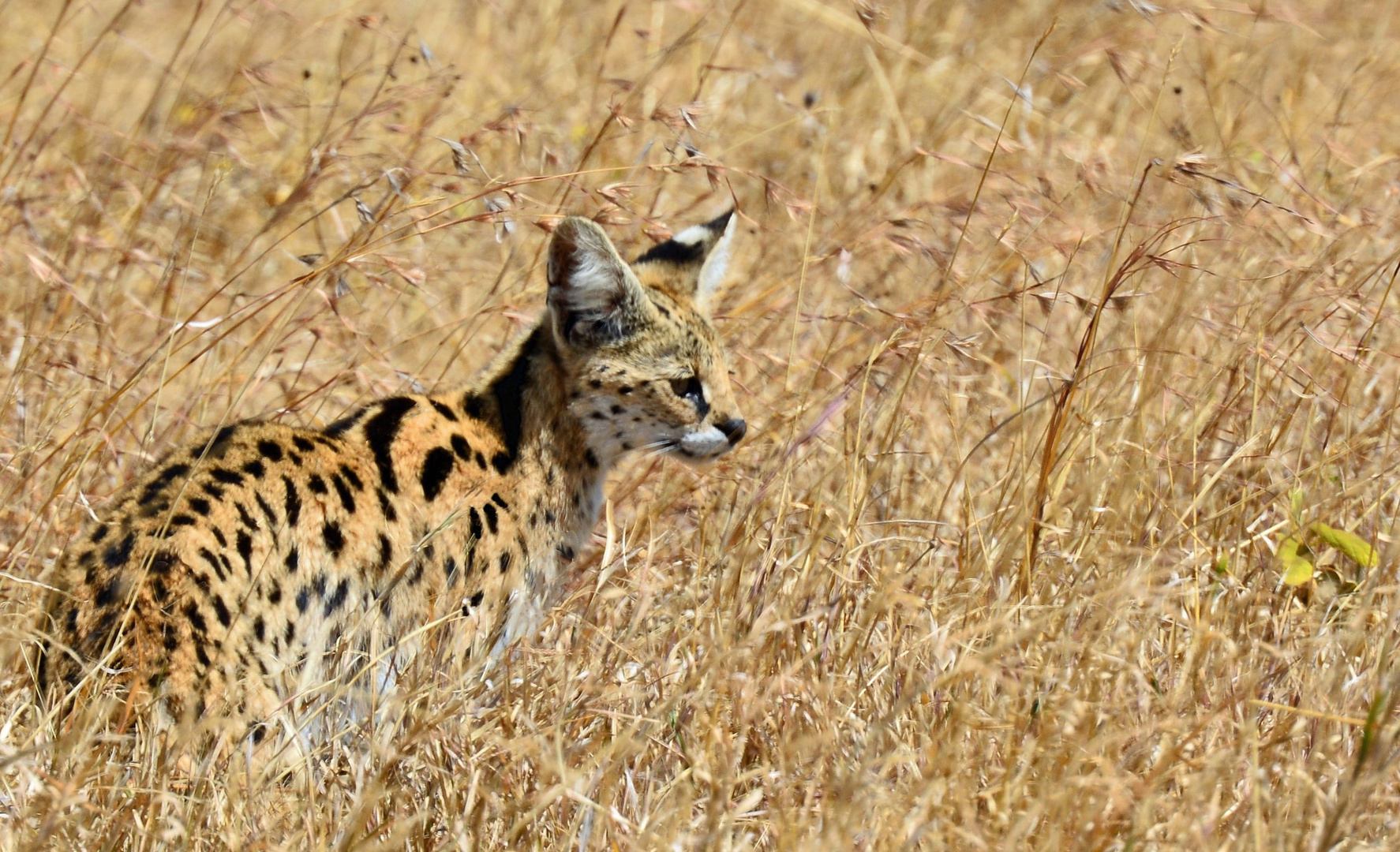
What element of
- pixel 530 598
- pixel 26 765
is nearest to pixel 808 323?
pixel 530 598

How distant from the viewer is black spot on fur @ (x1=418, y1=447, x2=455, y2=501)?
3.50 metres

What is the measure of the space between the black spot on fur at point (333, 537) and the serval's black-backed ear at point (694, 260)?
123cm

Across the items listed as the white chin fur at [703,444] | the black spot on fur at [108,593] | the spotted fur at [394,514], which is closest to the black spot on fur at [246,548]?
the spotted fur at [394,514]

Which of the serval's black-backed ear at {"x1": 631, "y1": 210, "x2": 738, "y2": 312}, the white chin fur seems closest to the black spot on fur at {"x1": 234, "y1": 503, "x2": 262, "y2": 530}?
the white chin fur

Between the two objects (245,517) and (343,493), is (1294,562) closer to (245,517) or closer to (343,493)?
(343,493)

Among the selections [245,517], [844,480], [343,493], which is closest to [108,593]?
[245,517]

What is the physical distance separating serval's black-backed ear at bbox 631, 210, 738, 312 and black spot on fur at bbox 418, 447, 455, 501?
86 cm

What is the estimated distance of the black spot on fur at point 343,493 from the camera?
10.7ft

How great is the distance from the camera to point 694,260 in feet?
13.9

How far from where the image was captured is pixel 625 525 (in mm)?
3852

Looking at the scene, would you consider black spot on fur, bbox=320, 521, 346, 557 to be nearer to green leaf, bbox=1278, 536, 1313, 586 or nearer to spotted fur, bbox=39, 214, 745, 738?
spotted fur, bbox=39, 214, 745, 738

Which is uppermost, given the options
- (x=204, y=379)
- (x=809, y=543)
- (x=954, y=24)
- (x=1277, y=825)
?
(x=954, y=24)

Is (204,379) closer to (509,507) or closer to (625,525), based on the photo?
(509,507)

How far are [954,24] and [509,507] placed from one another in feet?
14.7
